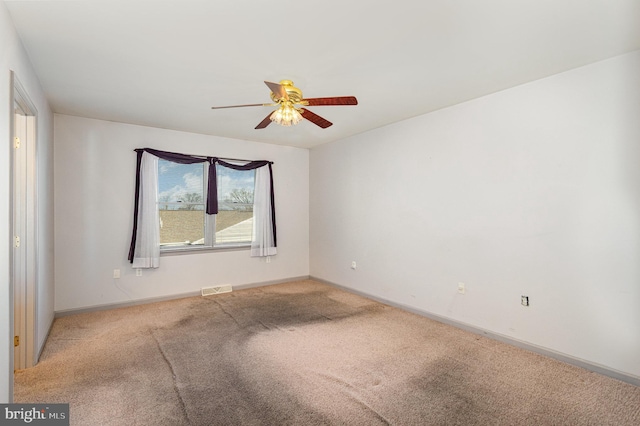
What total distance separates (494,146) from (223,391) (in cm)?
343

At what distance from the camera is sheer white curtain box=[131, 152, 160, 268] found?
4.54m

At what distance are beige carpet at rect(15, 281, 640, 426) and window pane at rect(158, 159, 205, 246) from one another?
57.6 inches

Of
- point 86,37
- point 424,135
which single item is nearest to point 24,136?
point 86,37

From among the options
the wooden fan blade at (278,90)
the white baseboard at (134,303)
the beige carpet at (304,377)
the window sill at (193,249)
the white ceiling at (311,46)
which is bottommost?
the beige carpet at (304,377)

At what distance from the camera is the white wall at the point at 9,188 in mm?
1837

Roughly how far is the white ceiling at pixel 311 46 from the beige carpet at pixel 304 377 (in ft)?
8.51

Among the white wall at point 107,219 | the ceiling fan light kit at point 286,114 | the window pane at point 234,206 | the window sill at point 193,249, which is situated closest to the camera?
the ceiling fan light kit at point 286,114

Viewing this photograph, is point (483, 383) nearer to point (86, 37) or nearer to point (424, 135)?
point (424, 135)

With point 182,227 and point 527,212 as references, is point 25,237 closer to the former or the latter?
point 182,227

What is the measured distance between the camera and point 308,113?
3.05 meters

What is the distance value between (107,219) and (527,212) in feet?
16.9

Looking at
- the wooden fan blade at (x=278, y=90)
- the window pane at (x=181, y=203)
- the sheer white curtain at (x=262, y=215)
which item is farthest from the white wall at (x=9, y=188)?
Answer: the sheer white curtain at (x=262, y=215)

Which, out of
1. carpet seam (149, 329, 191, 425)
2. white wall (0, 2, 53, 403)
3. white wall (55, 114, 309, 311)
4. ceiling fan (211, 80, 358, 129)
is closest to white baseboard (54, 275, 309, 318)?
white wall (55, 114, 309, 311)

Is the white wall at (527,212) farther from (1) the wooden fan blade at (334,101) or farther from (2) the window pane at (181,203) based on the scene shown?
(2) the window pane at (181,203)
